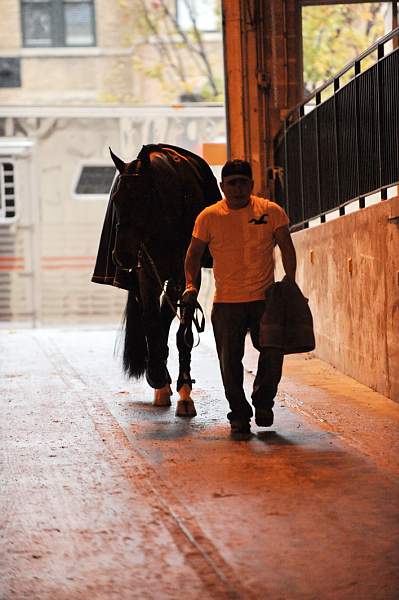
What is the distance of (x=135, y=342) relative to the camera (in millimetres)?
10641

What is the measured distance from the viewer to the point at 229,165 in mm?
8391

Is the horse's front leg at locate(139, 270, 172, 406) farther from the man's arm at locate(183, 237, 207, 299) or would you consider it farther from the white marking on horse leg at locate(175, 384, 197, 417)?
the man's arm at locate(183, 237, 207, 299)

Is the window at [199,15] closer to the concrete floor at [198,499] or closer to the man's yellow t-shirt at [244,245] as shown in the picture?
the concrete floor at [198,499]

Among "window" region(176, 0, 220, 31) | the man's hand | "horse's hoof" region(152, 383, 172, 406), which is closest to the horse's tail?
"horse's hoof" region(152, 383, 172, 406)

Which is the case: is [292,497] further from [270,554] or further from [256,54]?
[256,54]

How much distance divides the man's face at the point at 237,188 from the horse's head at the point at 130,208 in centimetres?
138

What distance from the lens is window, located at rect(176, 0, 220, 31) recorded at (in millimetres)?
31391

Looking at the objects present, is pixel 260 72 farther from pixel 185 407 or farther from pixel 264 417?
pixel 264 417

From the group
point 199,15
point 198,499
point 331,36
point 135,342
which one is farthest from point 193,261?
point 199,15

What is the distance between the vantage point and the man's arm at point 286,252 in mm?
8406

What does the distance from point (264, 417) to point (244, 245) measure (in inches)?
45.5

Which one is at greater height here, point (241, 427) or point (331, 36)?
point (331, 36)

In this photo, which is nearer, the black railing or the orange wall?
the orange wall

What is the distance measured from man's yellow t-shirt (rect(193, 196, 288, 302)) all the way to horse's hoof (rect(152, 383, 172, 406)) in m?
1.80
